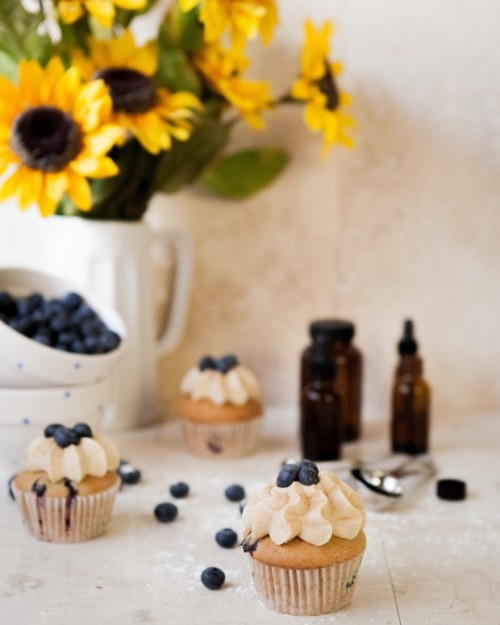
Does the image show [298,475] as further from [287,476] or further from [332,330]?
[332,330]

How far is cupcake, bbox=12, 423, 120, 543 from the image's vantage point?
88cm

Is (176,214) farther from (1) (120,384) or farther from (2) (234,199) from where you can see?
(1) (120,384)

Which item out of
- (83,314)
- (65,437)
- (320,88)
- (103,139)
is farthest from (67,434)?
(320,88)

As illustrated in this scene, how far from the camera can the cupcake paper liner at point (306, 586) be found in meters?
0.75

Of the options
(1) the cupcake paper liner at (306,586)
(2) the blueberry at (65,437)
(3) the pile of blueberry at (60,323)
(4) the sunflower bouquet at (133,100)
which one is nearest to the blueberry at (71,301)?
(3) the pile of blueberry at (60,323)

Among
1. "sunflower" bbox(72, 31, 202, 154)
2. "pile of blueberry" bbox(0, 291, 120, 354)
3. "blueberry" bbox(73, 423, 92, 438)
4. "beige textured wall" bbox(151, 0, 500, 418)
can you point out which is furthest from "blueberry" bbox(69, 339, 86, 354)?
"beige textured wall" bbox(151, 0, 500, 418)

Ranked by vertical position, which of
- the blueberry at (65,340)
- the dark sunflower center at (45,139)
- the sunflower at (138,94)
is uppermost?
the sunflower at (138,94)

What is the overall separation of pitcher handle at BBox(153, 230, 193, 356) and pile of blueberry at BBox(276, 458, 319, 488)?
19.7 inches

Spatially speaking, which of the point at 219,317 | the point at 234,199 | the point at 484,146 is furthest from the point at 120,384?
the point at 484,146

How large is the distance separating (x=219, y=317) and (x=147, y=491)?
37 cm

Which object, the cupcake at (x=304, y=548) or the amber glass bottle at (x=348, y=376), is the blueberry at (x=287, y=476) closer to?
the cupcake at (x=304, y=548)

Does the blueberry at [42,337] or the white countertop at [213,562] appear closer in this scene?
the white countertop at [213,562]

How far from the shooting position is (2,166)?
987mm

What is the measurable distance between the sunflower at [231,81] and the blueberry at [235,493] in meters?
0.45
